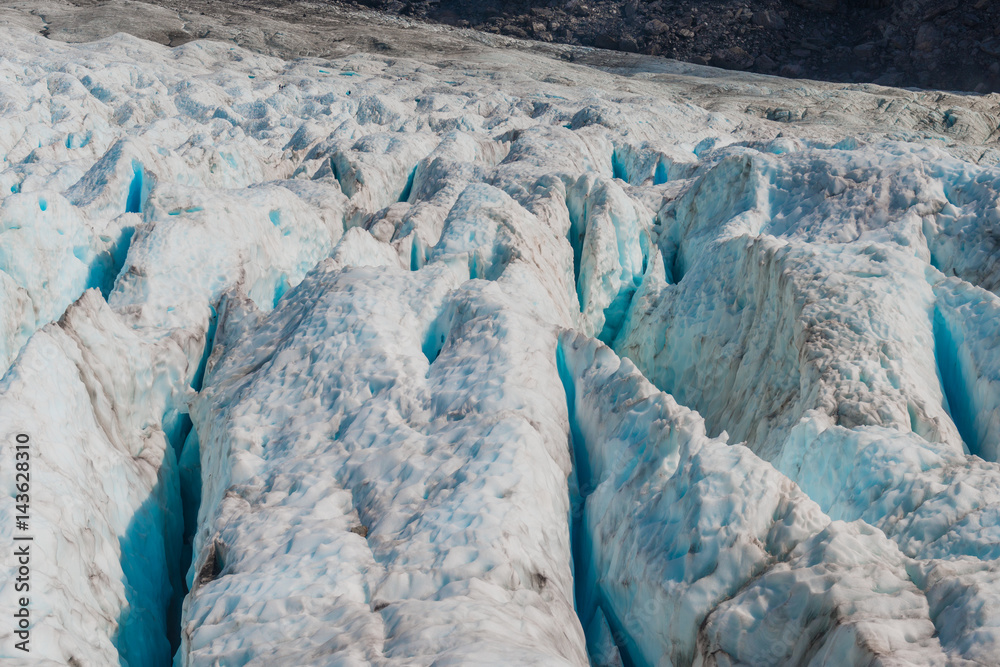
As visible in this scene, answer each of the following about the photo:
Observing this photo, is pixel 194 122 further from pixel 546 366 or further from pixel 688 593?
pixel 688 593

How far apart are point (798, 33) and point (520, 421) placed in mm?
51033

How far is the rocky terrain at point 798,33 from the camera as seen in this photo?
4250cm

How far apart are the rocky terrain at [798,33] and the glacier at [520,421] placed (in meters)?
39.5

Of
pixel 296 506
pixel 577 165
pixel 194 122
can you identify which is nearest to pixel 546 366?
pixel 296 506

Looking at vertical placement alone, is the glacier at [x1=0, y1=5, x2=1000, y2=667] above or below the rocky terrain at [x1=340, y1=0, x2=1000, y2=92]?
below

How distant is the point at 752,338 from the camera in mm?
7059

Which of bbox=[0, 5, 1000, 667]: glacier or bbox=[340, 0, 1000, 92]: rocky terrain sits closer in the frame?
bbox=[0, 5, 1000, 667]: glacier

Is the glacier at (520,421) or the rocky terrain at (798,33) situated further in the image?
the rocky terrain at (798,33)

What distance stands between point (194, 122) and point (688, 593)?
25.8 m

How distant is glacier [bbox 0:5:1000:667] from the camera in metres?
3.60

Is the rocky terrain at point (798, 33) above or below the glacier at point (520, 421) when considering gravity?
above

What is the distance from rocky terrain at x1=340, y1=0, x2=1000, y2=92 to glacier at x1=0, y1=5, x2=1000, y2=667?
39.5 metres

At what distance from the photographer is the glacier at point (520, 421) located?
3598 mm

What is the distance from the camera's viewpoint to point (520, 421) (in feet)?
16.1
